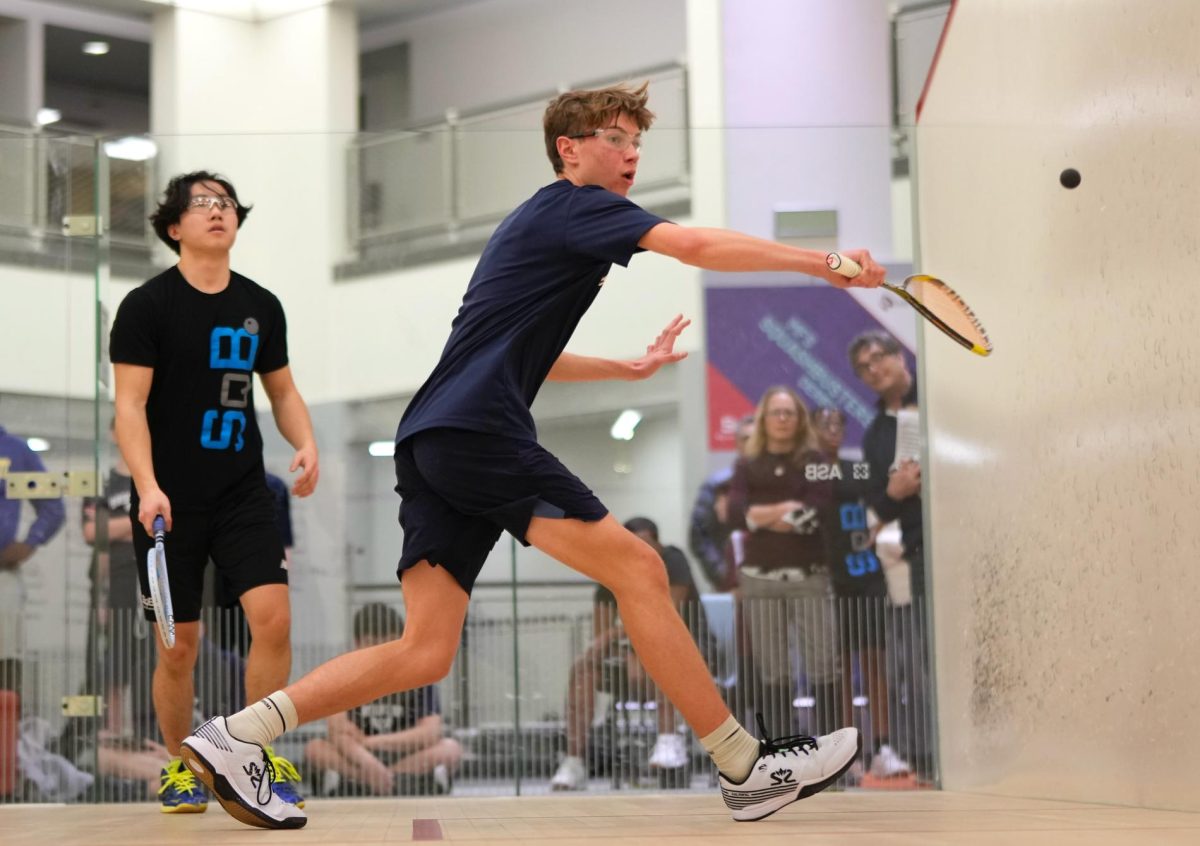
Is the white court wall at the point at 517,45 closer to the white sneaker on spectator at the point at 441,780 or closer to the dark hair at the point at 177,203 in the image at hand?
the white sneaker on spectator at the point at 441,780

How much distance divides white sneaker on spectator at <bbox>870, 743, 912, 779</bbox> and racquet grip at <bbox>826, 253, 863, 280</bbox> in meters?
1.84

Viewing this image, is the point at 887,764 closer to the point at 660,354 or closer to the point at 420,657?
the point at 660,354

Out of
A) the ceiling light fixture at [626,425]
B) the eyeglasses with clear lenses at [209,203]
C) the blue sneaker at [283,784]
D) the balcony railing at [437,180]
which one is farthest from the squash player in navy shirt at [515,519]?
the balcony railing at [437,180]

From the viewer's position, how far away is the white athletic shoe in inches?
89.4

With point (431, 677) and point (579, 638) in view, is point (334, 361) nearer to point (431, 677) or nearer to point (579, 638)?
point (579, 638)

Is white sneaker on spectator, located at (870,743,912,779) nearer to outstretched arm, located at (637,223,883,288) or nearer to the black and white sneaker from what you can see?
the black and white sneaker

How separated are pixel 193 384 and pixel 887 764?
68.9 inches

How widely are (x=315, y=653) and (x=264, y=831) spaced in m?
1.42

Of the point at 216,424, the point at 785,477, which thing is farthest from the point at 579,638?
the point at 216,424

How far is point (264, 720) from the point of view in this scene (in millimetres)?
2324

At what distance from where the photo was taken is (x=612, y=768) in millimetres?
3736

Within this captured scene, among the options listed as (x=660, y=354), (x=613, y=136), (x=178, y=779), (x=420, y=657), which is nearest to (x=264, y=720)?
(x=420, y=657)

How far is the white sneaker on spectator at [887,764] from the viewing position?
372 cm

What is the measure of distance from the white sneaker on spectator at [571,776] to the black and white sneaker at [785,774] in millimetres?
1343
